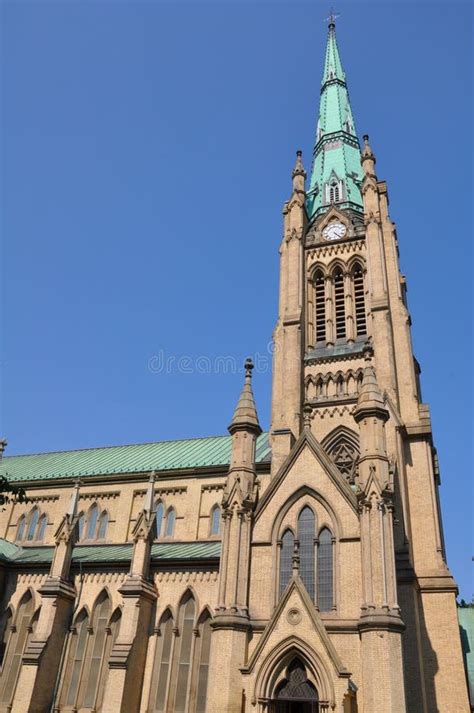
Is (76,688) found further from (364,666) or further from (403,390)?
(403,390)

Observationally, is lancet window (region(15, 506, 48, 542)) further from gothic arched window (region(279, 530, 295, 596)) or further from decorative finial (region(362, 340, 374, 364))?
decorative finial (region(362, 340, 374, 364))

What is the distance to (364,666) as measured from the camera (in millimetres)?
19844

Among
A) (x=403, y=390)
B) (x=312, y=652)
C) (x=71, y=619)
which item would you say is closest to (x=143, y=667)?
(x=71, y=619)

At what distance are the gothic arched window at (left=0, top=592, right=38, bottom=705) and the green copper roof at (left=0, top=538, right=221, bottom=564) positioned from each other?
7.36 feet

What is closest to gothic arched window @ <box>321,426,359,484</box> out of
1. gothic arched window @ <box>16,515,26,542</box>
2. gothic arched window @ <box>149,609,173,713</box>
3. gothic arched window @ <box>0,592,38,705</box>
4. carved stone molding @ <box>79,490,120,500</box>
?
gothic arched window @ <box>149,609,173,713</box>

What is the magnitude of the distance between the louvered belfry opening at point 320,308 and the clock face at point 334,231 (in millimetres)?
3092

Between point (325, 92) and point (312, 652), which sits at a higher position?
point (325, 92)

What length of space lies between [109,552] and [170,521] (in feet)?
12.1

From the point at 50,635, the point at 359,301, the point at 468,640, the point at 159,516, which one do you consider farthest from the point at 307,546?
the point at 359,301

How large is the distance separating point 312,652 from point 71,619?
13385mm

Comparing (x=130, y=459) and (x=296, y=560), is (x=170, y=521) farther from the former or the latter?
(x=296, y=560)

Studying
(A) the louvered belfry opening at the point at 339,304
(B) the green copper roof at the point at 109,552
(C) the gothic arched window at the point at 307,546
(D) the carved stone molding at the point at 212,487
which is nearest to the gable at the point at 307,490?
(C) the gothic arched window at the point at 307,546

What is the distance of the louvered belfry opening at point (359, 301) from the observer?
37.1m

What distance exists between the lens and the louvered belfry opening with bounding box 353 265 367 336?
3709 centimetres
